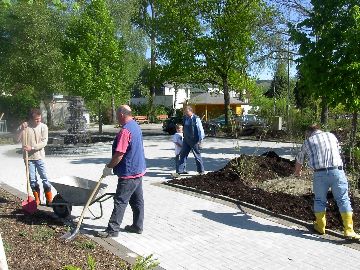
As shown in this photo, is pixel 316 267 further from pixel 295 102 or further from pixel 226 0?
pixel 295 102

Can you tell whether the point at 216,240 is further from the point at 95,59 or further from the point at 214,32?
the point at 214,32

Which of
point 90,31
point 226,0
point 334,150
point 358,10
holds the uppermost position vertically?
point 226,0

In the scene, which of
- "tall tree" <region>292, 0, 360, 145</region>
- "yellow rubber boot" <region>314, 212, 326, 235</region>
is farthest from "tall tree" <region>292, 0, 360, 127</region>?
"yellow rubber boot" <region>314, 212, 326, 235</region>

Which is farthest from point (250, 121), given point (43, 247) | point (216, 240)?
point (43, 247)

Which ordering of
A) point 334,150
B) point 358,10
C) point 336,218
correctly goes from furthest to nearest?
1. point 358,10
2. point 336,218
3. point 334,150

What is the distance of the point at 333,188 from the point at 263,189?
A: 2.76 m

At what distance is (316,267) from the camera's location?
545 cm

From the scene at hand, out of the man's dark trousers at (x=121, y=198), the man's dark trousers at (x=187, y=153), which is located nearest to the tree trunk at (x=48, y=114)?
the man's dark trousers at (x=187, y=153)

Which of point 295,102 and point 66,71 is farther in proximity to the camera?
point 295,102

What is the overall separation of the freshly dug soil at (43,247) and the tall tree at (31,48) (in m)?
25.2

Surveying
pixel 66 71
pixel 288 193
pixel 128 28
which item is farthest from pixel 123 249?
pixel 128 28

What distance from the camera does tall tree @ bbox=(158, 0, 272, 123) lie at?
2708 centimetres

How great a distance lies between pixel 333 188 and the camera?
663 cm

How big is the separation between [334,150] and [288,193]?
94.7 inches
